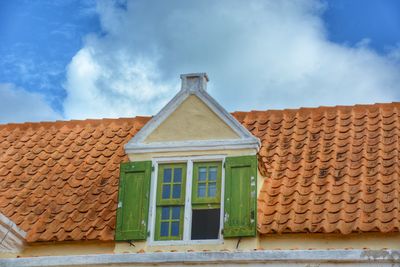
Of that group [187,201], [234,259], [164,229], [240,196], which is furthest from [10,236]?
[234,259]

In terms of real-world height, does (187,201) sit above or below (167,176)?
below

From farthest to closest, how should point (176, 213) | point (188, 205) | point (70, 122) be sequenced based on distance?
point (70, 122) < point (176, 213) < point (188, 205)

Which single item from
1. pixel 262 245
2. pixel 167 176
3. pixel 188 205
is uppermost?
pixel 167 176

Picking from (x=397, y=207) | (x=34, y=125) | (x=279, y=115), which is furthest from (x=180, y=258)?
(x=34, y=125)

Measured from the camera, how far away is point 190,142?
1620 centimetres

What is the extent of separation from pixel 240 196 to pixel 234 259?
159cm

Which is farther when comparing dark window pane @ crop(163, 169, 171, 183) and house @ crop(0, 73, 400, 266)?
dark window pane @ crop(163, 169, 171, 183)

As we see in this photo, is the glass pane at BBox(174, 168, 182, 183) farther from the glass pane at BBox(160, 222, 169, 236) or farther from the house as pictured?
the glass pane at BBox(160, 222, 169, 236)

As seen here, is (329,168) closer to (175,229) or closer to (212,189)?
(212,189)

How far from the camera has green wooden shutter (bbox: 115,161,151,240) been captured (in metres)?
15.8

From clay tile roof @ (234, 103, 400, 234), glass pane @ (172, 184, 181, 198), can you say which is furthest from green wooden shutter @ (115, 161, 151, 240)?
clay tile roof @ (234, 103, 400, 234)

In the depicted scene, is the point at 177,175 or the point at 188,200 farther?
the point at 177,175

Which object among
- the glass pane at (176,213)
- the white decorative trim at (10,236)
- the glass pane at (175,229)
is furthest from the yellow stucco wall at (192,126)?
the white decorative trim at (10,236)

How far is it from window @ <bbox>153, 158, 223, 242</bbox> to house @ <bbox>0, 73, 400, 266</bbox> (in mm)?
18
